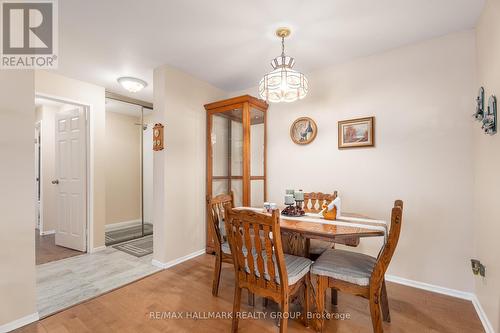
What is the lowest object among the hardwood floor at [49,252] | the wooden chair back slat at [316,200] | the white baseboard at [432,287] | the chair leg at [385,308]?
the hardwood floor at [49,252]

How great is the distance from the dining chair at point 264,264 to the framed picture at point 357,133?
1.59m

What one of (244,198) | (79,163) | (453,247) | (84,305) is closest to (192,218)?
(244,198)

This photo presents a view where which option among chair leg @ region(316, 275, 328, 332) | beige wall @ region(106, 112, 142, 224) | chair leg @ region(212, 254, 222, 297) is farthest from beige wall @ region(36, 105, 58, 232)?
chair leg @ region(316, 275, 328, 332)

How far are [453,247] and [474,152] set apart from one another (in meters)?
0.92

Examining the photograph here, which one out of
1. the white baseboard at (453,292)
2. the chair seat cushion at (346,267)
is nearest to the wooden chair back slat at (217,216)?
the chair seat cushion at (346,267)

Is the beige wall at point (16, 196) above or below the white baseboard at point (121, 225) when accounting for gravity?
above

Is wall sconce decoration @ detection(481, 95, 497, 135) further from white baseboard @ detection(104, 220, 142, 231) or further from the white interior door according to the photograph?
white baseboard @ detection(104, 220, 142, 231)

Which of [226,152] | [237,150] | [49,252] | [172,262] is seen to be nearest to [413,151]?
[237,150]

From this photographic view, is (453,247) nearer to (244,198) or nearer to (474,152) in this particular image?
(474,152)

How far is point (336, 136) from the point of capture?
9.44 feet

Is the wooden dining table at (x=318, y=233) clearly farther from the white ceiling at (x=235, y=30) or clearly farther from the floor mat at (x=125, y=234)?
the floor mat at (x=125, y=234)

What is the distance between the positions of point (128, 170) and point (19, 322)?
3516 millimetres

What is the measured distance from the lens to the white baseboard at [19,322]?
171cm

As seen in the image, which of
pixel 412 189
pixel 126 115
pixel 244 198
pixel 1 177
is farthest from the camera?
pixel 126 115
